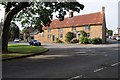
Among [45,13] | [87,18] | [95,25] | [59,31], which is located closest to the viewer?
[45,13]

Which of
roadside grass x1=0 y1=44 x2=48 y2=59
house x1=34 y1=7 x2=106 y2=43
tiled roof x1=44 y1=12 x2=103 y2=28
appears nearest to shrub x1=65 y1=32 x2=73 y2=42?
house x1=34 y1=7 x2=106 y2=43

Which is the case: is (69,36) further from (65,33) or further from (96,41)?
(96,41)

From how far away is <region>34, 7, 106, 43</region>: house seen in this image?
2739 inches

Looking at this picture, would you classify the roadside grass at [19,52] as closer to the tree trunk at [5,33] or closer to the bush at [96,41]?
the tree trunk at [5,33]

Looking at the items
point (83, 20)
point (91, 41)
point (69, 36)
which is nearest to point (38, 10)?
point (91, 41)

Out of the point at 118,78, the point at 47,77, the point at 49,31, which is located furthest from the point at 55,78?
the point at 49,31

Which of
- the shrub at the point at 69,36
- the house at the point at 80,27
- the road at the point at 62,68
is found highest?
the house at the point at 80,27

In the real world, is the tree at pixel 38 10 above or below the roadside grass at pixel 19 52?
above

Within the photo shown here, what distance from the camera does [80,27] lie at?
74875mm

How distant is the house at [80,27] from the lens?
69.6m

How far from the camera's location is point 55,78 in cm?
1216

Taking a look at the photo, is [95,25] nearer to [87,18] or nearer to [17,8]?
[87,18]

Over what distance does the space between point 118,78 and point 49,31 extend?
7582 centimetres

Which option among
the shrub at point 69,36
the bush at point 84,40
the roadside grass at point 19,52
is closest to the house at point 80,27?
the shrub at point 69,36
